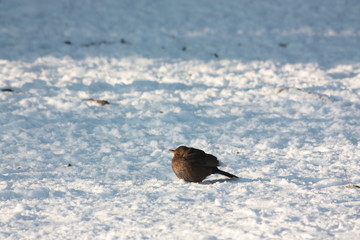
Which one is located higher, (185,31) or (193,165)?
(185,31)

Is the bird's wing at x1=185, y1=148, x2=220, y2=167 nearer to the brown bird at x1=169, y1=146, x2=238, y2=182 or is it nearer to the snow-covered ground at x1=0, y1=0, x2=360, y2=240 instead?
the brown bird at x1=169, y1=146, x2=238, y2=182

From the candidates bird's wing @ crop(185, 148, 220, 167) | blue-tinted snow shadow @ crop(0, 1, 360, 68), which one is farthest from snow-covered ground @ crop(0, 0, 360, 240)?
bird's wing @ crop(185, 148, 220, 167)

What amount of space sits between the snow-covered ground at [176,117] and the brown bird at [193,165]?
14 cm

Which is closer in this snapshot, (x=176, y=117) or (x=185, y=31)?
(x=176, y=117)

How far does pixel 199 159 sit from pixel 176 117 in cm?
251

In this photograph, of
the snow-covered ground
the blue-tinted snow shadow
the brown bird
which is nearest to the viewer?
the snow-covered ground

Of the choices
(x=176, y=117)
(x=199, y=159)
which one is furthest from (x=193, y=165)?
(x=176, y=117)

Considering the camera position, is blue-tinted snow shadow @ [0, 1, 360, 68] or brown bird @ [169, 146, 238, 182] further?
blue-tinted snow shadow @ [0, 1, 360, 68]

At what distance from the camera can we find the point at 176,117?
7.72m

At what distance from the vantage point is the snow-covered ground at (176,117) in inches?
172

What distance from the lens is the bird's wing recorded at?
5230 millimetres

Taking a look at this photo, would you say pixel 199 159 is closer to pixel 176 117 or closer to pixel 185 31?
pixel 176 117

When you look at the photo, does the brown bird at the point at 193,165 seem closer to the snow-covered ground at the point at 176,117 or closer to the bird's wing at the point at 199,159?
the bird's wing at the point at 199,159

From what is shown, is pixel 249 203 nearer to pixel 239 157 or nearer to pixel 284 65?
pixel 239 157
